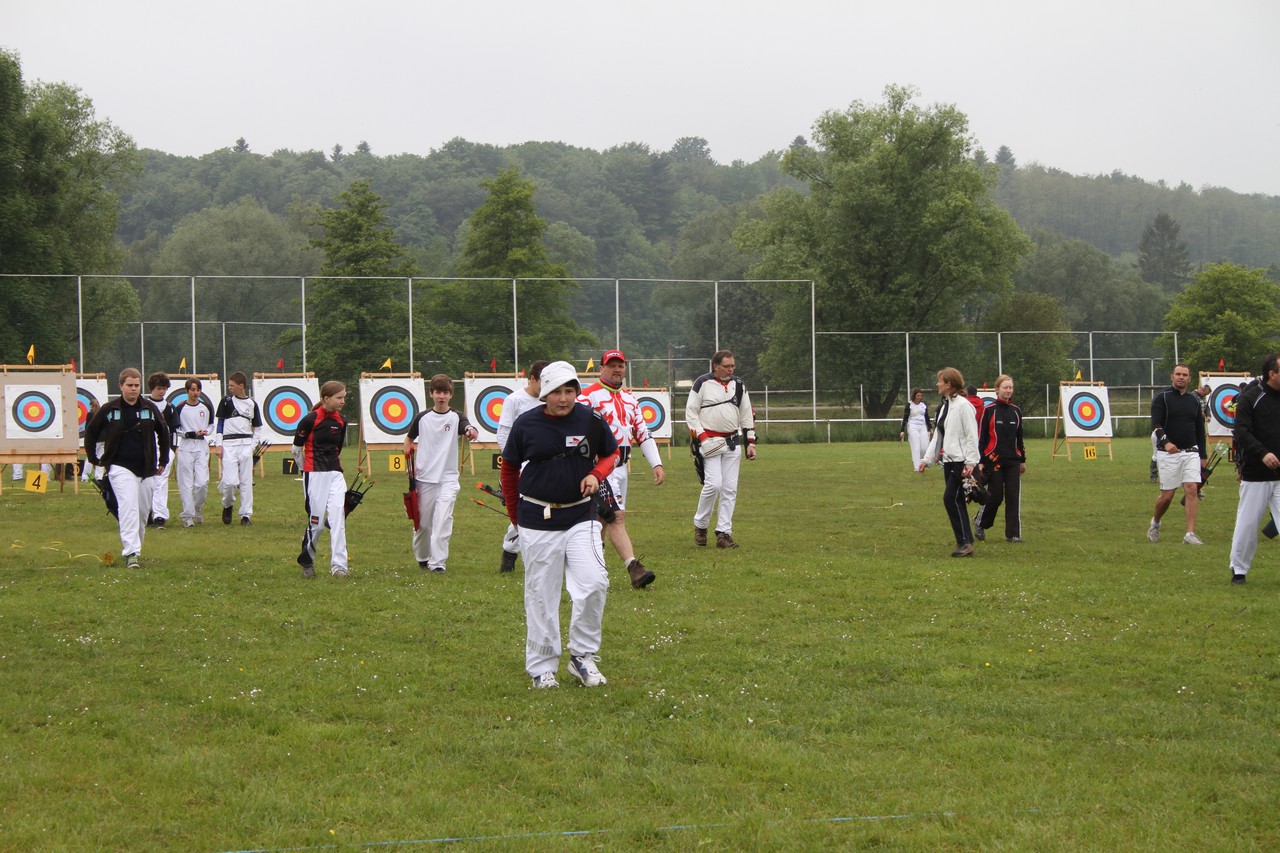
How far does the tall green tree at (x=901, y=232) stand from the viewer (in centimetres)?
6256

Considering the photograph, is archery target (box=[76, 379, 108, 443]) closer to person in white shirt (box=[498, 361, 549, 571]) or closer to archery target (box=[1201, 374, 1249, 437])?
person in white shirt (box=[498, 361, 549, 571])

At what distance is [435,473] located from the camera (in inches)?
527

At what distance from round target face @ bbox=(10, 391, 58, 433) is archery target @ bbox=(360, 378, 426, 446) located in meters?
7.37

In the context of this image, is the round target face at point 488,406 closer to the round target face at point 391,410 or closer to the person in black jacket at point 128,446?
the round target face at point 391,410

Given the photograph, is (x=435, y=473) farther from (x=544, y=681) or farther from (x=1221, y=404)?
(x=1221, y=404)

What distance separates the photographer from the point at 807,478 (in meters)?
28.5

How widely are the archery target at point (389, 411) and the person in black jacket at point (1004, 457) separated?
1803cm

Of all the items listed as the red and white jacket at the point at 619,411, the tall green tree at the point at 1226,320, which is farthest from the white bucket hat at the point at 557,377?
the tall green tree at the point at 1226,320

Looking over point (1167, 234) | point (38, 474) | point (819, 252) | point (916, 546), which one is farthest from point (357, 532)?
point (1167, 234)

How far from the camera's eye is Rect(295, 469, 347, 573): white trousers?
12.8 m

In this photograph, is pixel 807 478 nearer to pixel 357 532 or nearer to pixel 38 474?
pixel 357 532

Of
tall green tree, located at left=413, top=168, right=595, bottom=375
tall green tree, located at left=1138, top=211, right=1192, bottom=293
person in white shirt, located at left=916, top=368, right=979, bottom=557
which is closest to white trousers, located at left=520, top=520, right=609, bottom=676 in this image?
person in white shirt, located at left=916, top=368, right=979, bottom=557

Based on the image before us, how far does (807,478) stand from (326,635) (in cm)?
1992

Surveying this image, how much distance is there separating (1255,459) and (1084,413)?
26905 mm
